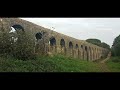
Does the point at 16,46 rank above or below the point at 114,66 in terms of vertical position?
above

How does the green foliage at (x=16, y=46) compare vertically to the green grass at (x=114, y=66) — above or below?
above

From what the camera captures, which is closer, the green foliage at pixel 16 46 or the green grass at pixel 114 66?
the green foliage at pixel 16 46

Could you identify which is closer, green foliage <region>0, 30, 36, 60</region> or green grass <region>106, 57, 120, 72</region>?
green foliage <region>0, 30, 36, 60</region>

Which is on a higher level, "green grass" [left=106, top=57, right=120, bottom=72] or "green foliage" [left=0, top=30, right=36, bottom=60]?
"green foliage" [left=0, top=30, right=36, bottom=60]

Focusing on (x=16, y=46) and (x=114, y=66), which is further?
(x=114, y=66)
